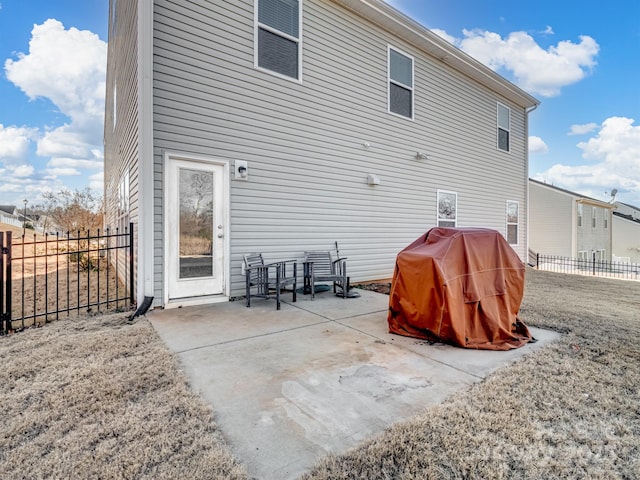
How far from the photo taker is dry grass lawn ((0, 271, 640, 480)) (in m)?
1.54

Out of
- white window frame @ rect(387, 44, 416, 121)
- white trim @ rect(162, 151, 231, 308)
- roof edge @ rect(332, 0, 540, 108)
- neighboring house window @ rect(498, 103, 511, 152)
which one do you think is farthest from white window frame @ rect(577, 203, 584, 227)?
white trim @ rect(162, 151, 231, 308)

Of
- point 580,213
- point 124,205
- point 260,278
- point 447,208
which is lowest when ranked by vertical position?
point 260,278

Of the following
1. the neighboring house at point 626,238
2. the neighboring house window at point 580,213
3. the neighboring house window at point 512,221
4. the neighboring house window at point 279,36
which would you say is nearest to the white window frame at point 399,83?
the neighboring house window at point 279,36

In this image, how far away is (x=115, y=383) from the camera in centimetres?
234

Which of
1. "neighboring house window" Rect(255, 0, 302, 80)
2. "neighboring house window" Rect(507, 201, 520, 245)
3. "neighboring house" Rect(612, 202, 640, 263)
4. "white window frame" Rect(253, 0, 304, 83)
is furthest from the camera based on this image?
"neighboring house" Rect(612, 202, 640, 263)

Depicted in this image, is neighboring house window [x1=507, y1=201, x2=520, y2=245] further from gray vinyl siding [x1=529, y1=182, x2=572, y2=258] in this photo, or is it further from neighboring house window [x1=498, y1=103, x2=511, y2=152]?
gray vinyl siding [x1=529, y1=182, x2=572, y2=258]

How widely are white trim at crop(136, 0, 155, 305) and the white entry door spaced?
24 cm

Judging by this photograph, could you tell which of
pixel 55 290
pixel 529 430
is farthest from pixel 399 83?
pixel 55 290

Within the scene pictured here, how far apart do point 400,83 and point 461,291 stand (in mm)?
5991

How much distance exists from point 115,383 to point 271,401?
3.79 feet

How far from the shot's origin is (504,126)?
34.8ft

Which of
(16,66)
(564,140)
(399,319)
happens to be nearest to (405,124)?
(399,319)

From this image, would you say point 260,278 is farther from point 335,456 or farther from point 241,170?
point 335,456

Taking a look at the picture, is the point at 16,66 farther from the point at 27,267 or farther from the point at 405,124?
the point at 405,124
